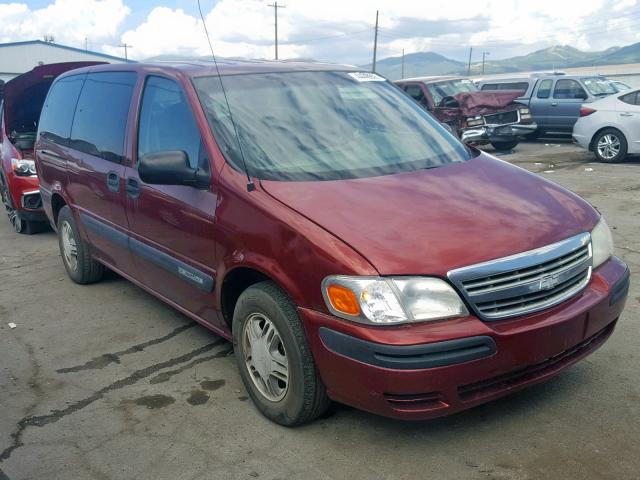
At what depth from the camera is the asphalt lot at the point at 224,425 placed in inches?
116

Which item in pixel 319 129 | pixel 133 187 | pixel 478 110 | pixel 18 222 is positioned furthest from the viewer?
pixel 478 110

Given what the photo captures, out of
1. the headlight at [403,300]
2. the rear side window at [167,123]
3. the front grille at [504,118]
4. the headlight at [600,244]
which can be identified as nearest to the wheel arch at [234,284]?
the rear side window at [167,123]

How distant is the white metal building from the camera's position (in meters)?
47.2

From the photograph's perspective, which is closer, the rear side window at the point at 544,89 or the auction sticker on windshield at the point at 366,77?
the auction sticker on windshield at the point at 366,77

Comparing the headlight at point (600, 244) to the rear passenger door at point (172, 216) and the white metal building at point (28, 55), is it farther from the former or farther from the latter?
the white metal building at point (28, 55)

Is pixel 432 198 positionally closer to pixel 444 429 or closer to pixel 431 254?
pixel 431 254

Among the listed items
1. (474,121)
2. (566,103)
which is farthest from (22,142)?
(566,103)

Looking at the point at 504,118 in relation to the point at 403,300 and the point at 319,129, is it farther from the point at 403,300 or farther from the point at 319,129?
the point at 403,300

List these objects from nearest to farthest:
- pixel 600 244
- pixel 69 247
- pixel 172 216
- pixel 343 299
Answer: pixel 343 299
pixel 600 244
pixel 172 216
pixel 69 247

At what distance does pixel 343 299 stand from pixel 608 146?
11077 mm

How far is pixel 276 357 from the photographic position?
3.26 m

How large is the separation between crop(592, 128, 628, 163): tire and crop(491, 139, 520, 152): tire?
97.1 inches

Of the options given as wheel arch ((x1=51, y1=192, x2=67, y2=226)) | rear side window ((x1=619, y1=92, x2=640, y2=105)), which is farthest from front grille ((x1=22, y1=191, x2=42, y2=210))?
rear side window ((x1=619, y1=92, x2=640, y2=105))

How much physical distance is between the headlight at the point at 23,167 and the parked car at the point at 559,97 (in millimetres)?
11117
